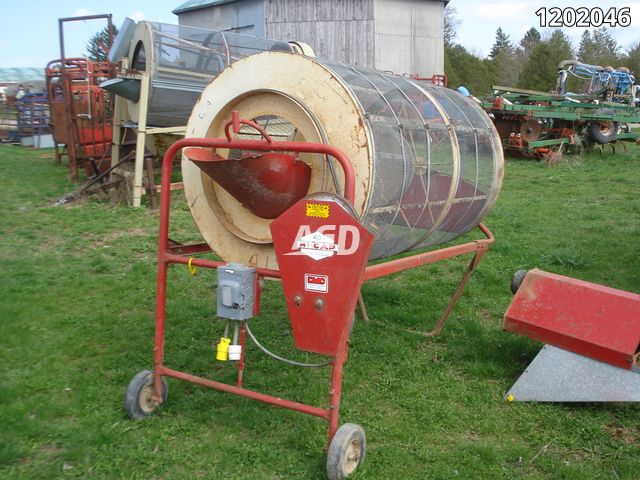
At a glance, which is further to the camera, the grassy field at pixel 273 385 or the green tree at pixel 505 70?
the green tree at pixel 505 70

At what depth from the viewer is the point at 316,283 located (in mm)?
2969

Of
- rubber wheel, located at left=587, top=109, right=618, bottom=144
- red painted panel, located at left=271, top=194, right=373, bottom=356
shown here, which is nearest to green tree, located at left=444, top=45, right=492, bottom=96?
rubber wheel, located at left=587, top=109, right=618, bottom=144

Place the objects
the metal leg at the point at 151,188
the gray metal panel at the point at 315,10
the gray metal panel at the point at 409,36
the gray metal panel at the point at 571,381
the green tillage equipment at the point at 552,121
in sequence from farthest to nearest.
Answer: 1. the gray metal panel at the point at 409,36
2. the gray metal panel at the point at 315,10
3. the green tillage equipment at the point at 552,121
4. the metal leg at the point at 151,188
5. the gray metal panel at the point at 571,381

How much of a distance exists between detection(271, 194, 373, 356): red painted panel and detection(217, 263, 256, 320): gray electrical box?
0.25 m

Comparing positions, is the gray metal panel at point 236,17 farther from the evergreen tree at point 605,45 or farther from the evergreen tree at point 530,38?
the evergreen tree at point 530,38

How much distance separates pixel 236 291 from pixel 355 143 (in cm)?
99

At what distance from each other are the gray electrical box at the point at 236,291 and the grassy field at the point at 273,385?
708 millimetres

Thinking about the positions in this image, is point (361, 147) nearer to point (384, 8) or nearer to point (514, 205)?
point (514, 205)

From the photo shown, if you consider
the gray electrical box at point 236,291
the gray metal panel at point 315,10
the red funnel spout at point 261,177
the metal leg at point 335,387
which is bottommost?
the metal leg at point 335,387

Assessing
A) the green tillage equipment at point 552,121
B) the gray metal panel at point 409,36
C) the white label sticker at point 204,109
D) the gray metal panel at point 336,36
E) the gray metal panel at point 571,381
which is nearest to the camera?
the gray metal panel at point 571,381

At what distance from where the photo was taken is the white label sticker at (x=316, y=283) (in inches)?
116

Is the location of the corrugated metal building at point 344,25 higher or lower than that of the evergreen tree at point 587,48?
lower

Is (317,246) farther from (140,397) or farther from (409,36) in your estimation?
(409,36)

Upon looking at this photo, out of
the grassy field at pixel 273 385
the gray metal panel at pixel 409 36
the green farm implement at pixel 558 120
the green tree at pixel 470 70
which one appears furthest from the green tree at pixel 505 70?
the grassy field at pixel 273 385
